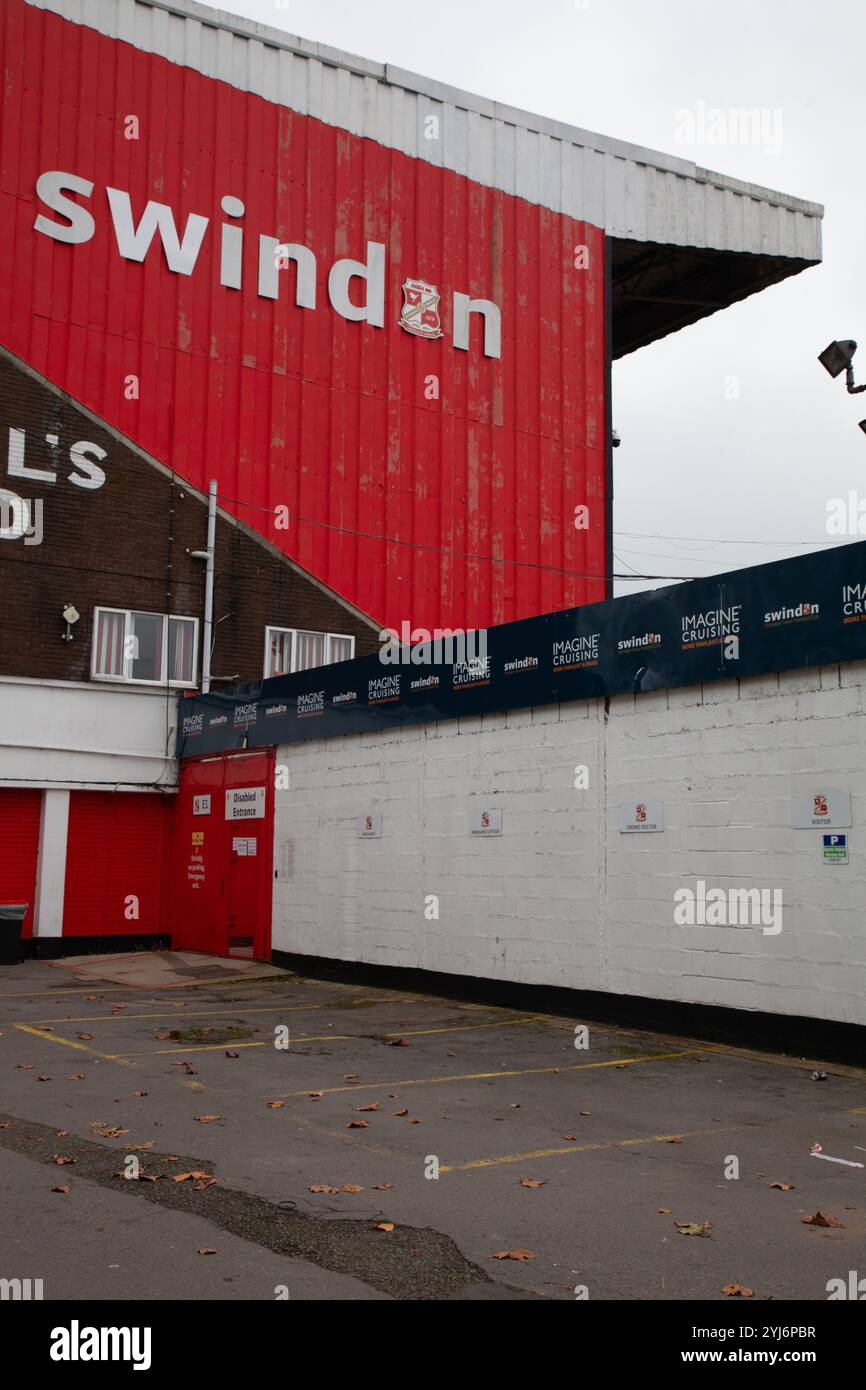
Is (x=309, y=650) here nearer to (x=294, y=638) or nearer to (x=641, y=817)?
(x=294, y=638)

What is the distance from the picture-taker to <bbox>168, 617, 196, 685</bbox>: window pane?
23.3 meters

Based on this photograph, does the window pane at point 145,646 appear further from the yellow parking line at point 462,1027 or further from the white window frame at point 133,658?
the yellow parking line at point 462,1027

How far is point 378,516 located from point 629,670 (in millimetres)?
13021

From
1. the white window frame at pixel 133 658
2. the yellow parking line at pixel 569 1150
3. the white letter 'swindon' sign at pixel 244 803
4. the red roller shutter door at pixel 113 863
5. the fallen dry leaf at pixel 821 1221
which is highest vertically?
the white window frame at pixel 133 658

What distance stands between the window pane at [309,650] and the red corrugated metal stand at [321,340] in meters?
1.27

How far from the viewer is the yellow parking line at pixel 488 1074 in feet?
32.9

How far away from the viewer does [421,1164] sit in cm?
757

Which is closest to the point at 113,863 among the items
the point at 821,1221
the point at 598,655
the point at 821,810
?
the point at 598,655

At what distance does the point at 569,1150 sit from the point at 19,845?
52.0ft

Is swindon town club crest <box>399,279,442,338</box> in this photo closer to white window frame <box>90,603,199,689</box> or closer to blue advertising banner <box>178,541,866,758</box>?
white window frame <box>90,603,199,689</box>

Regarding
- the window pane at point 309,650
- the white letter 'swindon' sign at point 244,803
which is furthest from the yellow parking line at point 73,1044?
the window pane at point 309,650

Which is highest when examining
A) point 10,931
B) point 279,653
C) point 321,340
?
point 321,340
